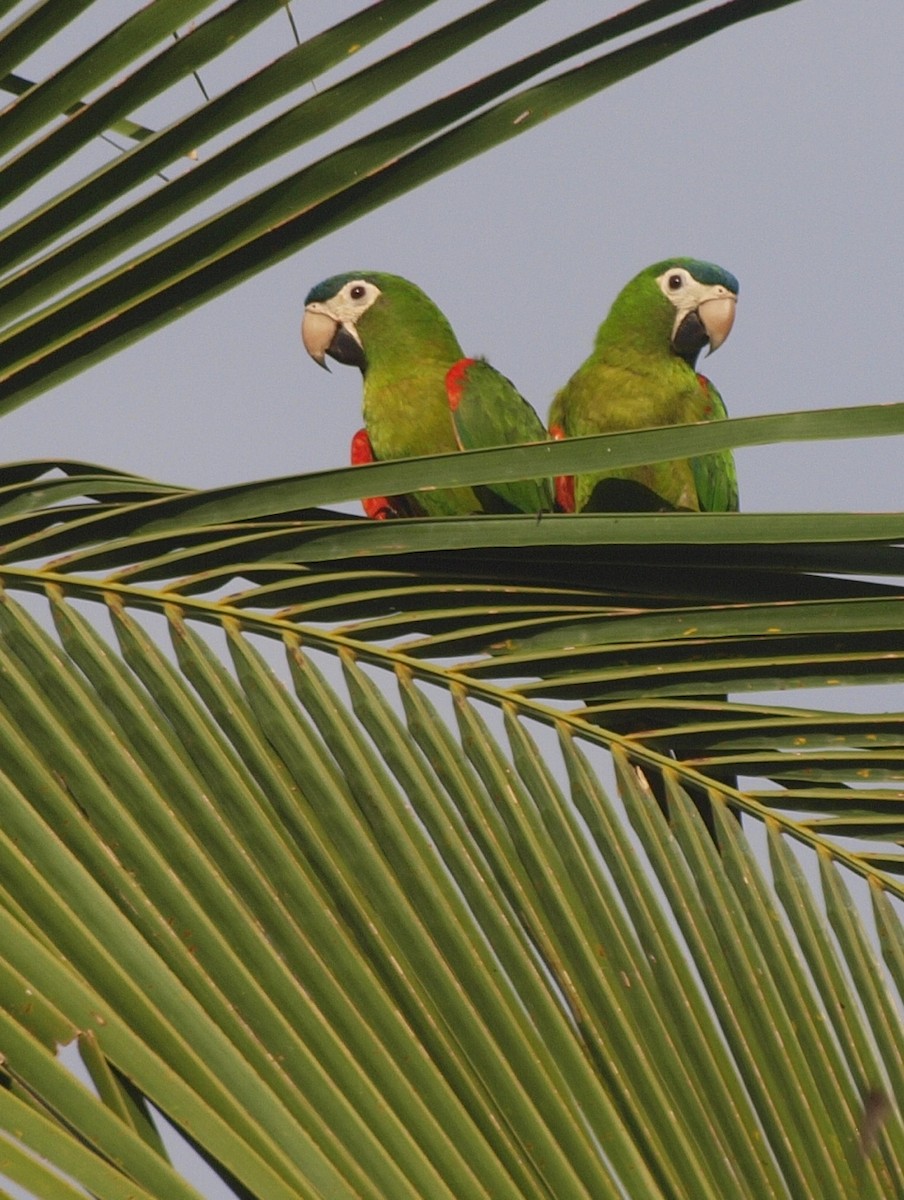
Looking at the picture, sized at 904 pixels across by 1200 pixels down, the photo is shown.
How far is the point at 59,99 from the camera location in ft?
4.37

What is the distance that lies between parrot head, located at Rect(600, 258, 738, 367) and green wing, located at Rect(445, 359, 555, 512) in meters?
0.43

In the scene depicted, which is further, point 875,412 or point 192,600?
point 192,600

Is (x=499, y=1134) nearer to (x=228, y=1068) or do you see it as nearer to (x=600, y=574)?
(x=228, y=1068)

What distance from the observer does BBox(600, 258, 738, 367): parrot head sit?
444 centimetres

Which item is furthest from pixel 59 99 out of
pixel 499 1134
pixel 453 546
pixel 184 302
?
pixel 499 1134

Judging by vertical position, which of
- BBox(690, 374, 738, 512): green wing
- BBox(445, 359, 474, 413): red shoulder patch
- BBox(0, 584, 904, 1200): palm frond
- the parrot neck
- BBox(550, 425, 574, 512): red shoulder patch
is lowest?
BBox(0, 584, 904, 1200): palm frond

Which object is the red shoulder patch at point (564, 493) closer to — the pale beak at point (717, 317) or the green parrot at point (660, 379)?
the green parrot at point (660, 379)

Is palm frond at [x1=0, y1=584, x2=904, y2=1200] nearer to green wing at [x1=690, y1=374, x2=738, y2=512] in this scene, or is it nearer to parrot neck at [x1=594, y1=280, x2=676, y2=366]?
green wing at [x1=690, y1=374, x2=738, y2=512]

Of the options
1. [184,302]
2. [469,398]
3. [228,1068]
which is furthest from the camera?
[469,398]

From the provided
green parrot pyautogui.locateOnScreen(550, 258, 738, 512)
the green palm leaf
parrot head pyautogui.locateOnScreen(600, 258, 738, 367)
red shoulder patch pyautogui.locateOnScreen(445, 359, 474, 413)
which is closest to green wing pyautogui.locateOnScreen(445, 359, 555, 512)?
red shoulder patch pyautogui.locateOnScreen(445, 359, 474, 413)

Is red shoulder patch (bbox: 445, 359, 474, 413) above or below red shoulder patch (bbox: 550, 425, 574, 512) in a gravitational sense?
above

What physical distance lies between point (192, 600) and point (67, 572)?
0.12 metres

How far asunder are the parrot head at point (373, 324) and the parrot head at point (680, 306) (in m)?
0.58

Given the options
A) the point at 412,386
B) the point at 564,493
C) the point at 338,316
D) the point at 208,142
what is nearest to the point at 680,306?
the point at 412,386
